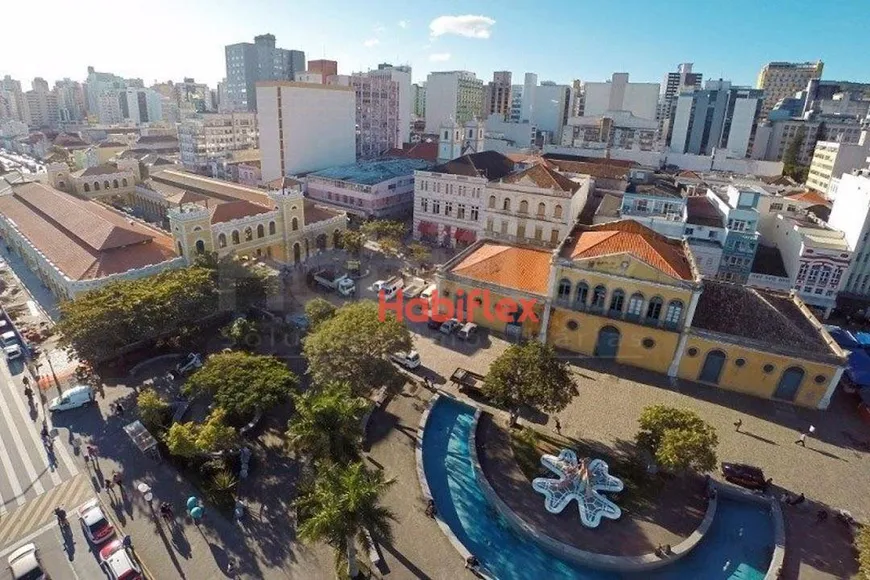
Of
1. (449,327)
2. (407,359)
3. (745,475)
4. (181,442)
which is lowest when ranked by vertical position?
(745,475)

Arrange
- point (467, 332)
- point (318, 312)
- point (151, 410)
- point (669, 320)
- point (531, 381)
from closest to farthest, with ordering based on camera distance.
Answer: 1. point (531, 381)
2. point (151, 410)
3. point (669, 320)
4. point (318, 312)
5. point (467, 332)

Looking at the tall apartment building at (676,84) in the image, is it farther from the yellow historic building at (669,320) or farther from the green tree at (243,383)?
the green tree at (243,383)

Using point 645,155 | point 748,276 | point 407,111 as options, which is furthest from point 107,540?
point 407,111

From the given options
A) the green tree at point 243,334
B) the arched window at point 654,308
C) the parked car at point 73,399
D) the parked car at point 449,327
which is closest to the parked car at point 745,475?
the arched window at point 654,308

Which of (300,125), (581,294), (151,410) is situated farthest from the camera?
(300,125)

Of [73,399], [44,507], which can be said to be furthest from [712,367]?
[73,399]

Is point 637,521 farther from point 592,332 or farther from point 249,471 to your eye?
point 249,471

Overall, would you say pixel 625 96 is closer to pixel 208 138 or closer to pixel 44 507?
pixel 208 138
